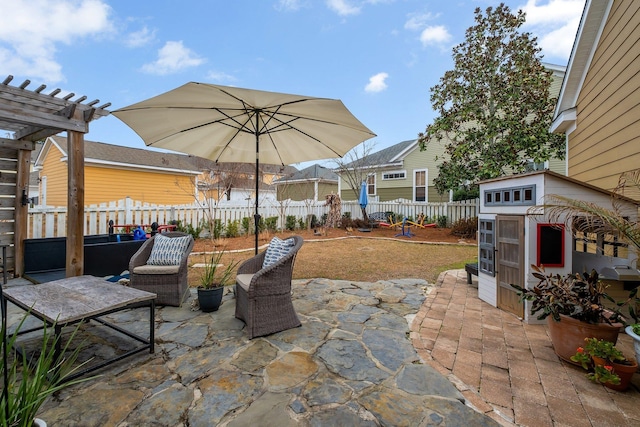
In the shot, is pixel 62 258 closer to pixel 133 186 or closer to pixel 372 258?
pixel 372 258

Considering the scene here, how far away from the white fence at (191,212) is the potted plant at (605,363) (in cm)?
869

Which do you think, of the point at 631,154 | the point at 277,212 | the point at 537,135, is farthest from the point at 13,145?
the point at 537,135

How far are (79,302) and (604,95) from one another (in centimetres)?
691

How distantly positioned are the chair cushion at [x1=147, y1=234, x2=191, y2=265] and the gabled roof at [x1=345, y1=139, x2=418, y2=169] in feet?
42.4

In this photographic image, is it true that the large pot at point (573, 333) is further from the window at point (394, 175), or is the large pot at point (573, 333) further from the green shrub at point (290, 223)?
the window at point (394, 175)

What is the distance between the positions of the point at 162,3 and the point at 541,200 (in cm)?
950

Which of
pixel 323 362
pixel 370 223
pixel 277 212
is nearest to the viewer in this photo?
pixel 323 362

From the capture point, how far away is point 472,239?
981cm

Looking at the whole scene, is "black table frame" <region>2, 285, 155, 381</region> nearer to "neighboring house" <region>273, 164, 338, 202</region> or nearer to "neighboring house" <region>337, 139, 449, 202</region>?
"neighboring house" <region>337, 139, 449, 202</region>

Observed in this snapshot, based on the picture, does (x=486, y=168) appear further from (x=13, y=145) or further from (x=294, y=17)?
(x=13, y=145)

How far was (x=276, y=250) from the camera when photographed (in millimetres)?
3316

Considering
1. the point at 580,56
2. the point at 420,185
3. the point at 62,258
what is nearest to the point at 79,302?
the point at 62,258

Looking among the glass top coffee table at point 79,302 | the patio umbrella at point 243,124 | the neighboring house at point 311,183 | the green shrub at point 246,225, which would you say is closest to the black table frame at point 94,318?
the glass top coffee table at point 79,302

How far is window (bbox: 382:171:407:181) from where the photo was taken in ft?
52.9
